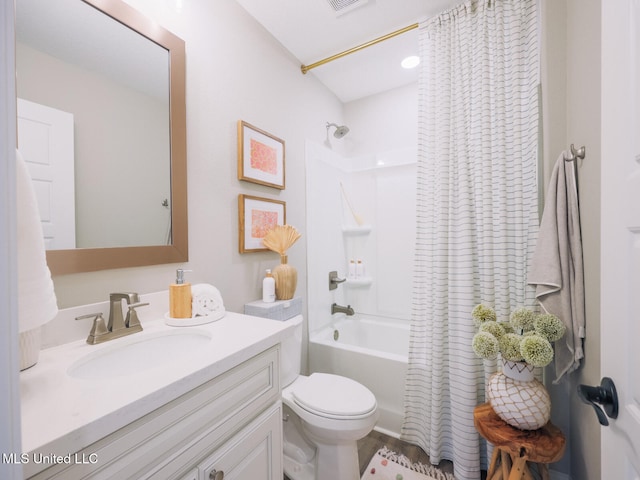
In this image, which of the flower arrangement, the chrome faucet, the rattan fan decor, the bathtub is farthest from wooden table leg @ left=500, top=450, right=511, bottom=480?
the chrome faucet

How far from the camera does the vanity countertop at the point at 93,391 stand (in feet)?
1.52

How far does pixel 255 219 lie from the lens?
1.58 meters

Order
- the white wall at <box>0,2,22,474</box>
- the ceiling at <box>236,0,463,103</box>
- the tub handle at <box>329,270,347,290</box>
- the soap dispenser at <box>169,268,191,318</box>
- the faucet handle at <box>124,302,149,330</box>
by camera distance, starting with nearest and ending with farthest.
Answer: the white wall at <box>0,2,22,474</box> → the faucet handle at <box>124,302,149,330</box> → the soap dispenser at <box>169,268,191,318</box> → the ceiling at <box>236,0,463,103</box> → the tub handle at <box>329,270,347,290</box>

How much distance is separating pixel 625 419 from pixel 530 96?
4.78 feet

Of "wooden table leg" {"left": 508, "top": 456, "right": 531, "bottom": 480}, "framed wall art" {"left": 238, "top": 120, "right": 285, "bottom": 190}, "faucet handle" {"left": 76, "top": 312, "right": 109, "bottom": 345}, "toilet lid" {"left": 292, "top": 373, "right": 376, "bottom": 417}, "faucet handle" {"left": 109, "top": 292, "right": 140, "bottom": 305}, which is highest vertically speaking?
"framed wall art" {"left": 238, "top": 120, "right": 285, "bottom": 190}

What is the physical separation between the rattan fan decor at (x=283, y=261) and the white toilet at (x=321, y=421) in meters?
0.17

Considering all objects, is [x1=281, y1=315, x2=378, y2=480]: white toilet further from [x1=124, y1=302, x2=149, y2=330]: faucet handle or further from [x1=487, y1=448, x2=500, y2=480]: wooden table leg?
[x1=124, y1=302, x2=149, y2=330]: faucet handle

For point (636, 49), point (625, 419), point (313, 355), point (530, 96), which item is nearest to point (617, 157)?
point (636, 49)

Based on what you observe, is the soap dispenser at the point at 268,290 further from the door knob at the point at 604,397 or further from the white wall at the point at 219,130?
the door knob at the point at 604,397

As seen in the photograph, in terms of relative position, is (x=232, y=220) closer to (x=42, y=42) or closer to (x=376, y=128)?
(x=42, y=42)

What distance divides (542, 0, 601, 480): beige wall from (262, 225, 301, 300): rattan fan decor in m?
1.33

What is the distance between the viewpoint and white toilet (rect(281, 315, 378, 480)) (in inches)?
47.4

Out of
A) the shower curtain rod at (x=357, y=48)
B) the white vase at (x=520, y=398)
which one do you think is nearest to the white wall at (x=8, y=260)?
the white vase at (x=520, y=398)

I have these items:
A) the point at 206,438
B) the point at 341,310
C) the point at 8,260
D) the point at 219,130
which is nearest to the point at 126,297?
the point at 206,438
